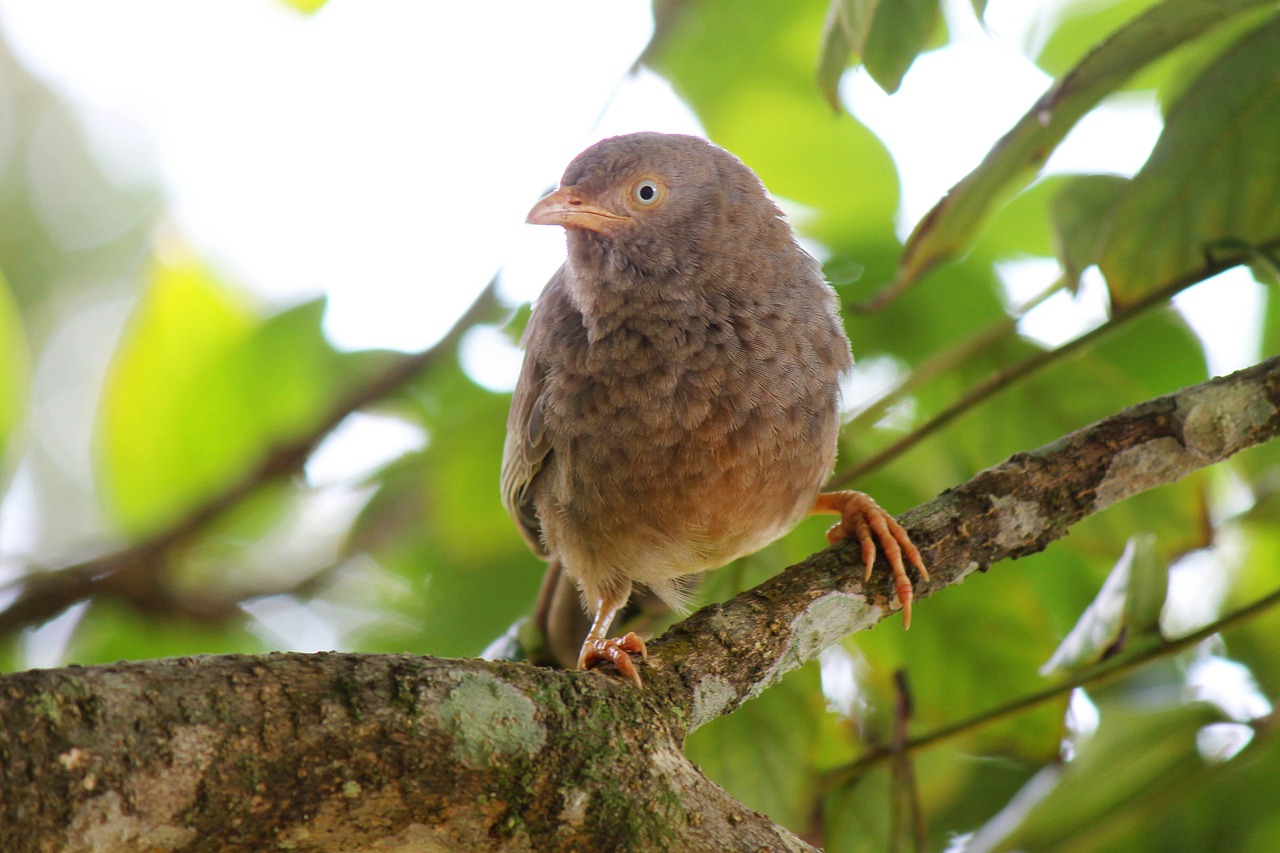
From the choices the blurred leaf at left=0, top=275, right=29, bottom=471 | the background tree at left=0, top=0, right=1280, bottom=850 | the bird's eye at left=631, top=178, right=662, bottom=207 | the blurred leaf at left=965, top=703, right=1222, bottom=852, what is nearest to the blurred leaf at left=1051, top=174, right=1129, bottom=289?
the background tree at left=0, top=0, right=1280, bottom=850

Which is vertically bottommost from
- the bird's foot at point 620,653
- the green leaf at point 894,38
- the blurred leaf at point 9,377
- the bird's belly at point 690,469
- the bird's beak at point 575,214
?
the blurred leaf at point 9,377

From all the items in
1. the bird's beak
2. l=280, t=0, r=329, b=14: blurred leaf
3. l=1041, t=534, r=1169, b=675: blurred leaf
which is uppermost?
l=280, t=0, r=329, b=14: blurred leaf

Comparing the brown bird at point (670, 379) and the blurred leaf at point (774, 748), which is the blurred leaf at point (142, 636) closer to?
the brown bird at point (670, 379)

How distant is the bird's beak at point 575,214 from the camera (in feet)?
10.3

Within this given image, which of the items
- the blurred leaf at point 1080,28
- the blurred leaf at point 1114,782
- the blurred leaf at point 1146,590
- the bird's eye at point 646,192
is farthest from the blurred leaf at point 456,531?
the blurred leaf at point 1080,28

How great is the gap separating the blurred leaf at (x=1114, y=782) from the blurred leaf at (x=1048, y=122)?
1.32m

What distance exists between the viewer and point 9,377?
3.48 meters

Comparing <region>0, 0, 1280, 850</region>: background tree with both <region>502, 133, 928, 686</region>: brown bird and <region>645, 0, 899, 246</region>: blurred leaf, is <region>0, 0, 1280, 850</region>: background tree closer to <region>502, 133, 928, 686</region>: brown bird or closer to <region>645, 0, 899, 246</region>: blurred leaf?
<region>645, 0, 899, 246</region>: blurred leaf

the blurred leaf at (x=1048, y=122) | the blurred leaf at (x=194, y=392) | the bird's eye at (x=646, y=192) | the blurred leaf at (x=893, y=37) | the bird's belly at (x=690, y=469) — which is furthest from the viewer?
the blurred leaf at (x=194, y=392)

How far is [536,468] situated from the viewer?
321 centimetres

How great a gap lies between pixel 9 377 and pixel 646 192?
2031 millimetres

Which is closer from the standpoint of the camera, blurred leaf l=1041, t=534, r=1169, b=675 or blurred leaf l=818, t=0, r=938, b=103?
blurred leaf l=818, t=0, r=938, b=103

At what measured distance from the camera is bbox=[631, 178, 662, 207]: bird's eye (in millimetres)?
3180

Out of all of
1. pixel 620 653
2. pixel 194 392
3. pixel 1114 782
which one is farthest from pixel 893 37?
pixel 194 392
